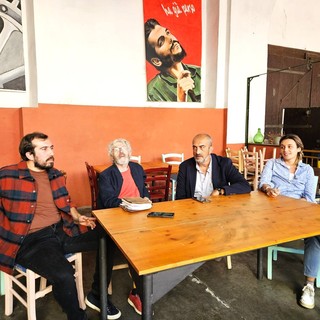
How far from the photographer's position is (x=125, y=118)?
16.1 feet

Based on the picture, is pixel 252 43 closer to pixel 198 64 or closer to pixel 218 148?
pixel 198 64

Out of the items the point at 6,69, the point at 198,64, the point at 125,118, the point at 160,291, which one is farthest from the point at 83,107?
the point at 160,291

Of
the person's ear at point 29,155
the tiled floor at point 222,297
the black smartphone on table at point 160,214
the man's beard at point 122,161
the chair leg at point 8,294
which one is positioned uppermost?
the person's ear at point 29,155

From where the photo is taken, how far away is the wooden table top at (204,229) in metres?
1.30

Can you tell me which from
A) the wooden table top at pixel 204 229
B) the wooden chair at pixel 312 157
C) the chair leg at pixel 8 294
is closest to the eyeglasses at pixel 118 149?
the wooden table top at pixel 204 229

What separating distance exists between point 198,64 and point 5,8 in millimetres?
3373

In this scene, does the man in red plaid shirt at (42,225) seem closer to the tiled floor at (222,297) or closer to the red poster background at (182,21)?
the tiled floor at (222,297)

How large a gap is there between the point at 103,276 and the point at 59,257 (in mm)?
304

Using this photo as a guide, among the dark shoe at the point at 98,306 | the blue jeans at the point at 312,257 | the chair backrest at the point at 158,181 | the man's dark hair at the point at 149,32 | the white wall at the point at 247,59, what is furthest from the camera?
the white wall at the point at 247,59

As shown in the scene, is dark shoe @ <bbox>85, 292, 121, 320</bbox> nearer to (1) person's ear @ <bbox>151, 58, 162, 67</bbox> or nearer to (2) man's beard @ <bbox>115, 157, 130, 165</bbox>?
(2) man's beard @ <bbox>115, 157, 130, 165</bbox>

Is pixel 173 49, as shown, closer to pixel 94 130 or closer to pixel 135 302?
pixel 94 130

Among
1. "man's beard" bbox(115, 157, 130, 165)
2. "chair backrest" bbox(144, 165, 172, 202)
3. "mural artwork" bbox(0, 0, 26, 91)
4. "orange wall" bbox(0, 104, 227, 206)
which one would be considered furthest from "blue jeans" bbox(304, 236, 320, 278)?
"mural artwork" bbox(0, 0, 26, 91)

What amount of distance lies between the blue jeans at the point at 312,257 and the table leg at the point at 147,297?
148 cm

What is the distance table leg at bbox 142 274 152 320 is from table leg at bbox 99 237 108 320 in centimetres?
61
